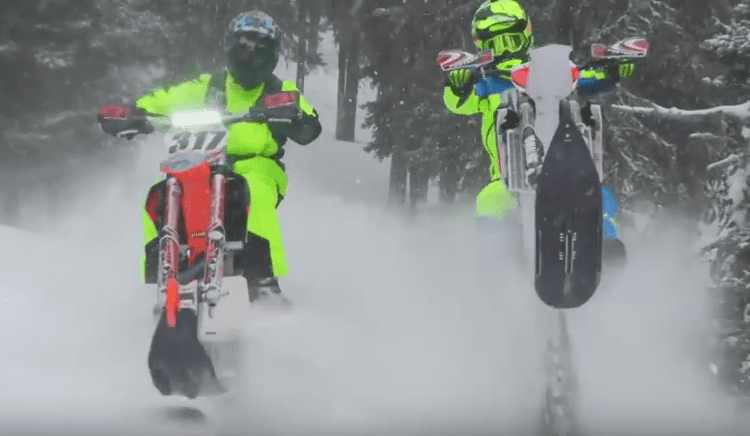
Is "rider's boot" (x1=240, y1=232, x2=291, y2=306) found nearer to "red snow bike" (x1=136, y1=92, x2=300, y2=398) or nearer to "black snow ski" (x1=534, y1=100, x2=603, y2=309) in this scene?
"red snow bike" (x1=136, y1=92, x2=300, y2=398)

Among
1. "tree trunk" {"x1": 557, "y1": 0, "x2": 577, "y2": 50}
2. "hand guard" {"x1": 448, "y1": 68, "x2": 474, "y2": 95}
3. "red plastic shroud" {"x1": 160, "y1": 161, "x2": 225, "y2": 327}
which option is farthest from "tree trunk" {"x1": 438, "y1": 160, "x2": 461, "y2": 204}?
"red plastic shroud" {"x1": 160, "y1": 161, "x2": 225, "y2": 327}

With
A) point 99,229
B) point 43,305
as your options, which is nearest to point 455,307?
point 43,305

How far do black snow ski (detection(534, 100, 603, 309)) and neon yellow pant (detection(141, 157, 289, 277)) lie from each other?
185 centimetres

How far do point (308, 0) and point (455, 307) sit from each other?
2244cm

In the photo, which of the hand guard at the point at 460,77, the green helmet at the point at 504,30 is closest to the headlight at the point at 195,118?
the hand guard at the point at 460,77

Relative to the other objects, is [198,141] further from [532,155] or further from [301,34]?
[301,34]

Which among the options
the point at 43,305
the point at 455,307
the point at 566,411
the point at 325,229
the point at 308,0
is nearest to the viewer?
the point at 566,411

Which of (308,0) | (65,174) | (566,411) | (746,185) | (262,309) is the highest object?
(308,0)

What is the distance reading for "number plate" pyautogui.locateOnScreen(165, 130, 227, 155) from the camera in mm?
5520

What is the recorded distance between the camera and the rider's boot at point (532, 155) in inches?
211

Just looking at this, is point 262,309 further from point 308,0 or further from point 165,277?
point 308,0

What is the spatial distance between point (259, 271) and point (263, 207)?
1.23ft

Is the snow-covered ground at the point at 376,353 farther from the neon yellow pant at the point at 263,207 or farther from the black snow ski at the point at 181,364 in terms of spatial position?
the neon yellow pant at the point at 263,207

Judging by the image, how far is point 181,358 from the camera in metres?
5.07
